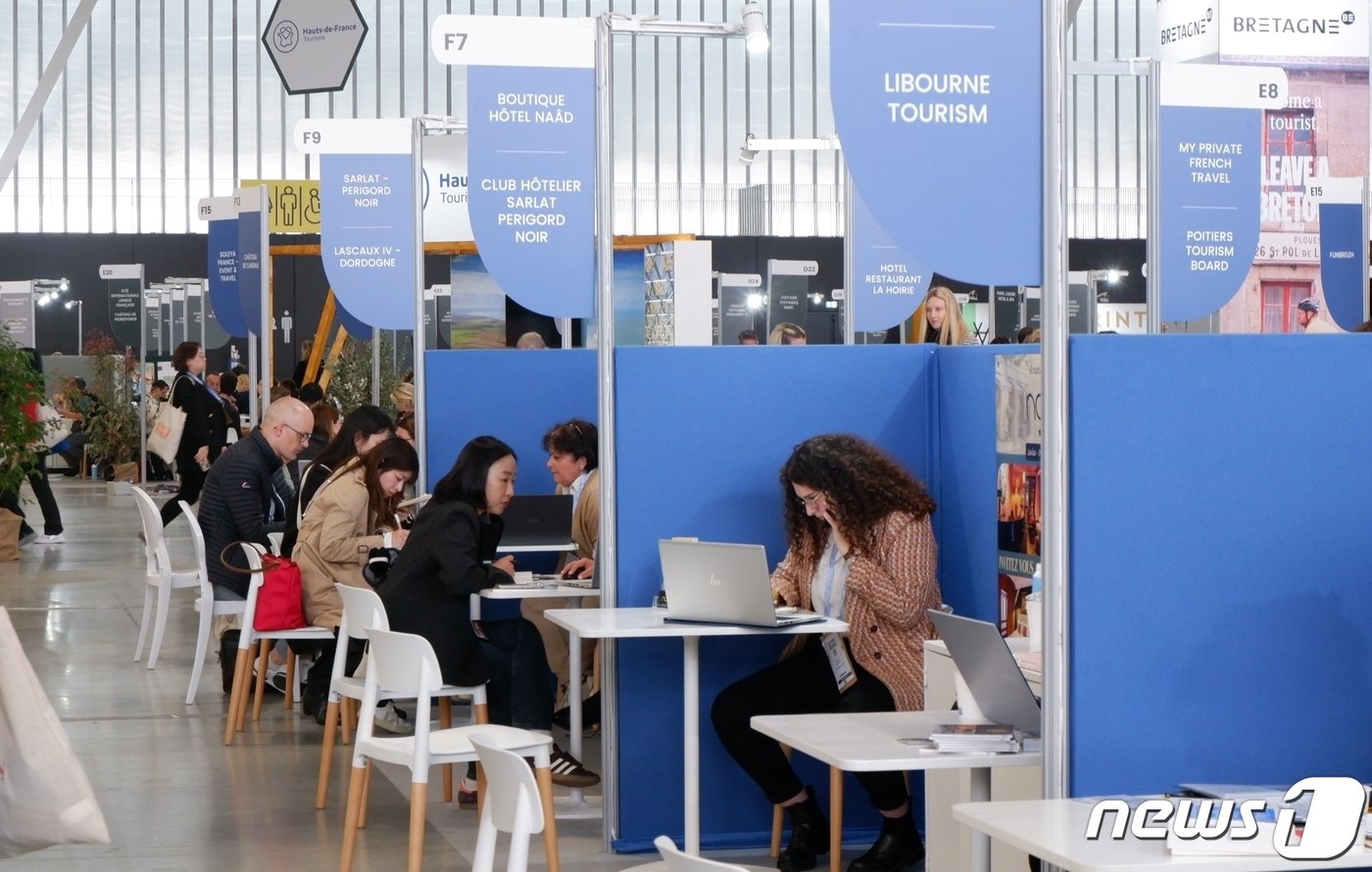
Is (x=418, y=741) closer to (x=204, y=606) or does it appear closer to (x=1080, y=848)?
(x=1080, y=848)

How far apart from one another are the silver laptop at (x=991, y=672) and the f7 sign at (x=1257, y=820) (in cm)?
55

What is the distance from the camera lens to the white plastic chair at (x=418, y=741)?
13.4 ft

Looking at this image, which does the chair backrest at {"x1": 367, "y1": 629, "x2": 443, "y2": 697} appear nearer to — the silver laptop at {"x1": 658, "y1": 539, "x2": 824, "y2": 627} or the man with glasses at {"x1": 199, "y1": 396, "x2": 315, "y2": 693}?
the silver laptop at {"x1": 658, "y1": 539, "x2": 824, "y2": 627}

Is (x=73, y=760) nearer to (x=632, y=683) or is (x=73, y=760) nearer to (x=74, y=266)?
(x=632, y=683)

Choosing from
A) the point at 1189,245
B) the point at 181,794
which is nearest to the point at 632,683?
the point at 181,794

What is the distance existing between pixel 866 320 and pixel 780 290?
Result: 484 inches

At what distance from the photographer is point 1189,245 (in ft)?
22.6

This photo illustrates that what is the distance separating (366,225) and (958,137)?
5.91 meters

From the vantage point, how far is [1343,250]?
9094mm

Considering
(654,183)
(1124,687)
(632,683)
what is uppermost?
(654,183)

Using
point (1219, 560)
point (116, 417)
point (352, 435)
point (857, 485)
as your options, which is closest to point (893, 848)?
point (857, 485)

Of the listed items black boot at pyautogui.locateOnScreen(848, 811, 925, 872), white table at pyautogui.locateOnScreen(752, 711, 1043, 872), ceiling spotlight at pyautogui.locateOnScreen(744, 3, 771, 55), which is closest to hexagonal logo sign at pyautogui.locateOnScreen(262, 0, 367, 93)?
ceiling spotlight at pyautogui.locateOnScreen(744, 3, 771, 55)

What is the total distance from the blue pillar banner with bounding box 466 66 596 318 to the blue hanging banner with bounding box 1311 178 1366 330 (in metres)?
4.50

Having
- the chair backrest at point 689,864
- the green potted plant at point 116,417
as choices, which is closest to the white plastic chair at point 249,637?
the chair backrest at point 689,864
